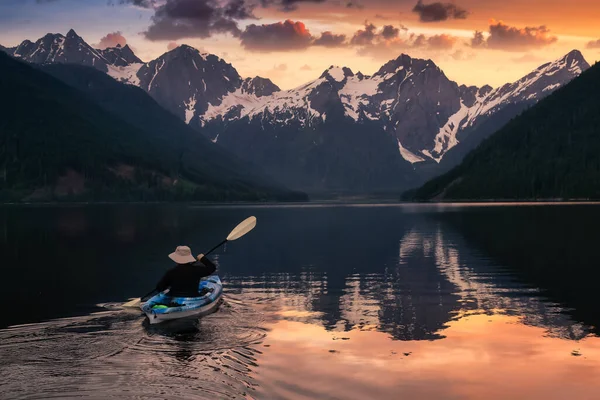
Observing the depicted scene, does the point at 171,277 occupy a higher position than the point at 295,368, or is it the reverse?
the point at 171,277

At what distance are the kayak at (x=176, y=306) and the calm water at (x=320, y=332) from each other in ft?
2.84

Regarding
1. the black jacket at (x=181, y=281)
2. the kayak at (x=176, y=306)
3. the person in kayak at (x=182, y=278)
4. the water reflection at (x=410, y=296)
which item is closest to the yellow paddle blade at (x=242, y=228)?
the water reflection at (x=410, y=296)

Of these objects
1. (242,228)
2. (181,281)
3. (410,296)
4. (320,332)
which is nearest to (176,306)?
(181,281)

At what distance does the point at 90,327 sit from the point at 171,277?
5.46 meters

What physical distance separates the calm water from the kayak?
34.1 inches

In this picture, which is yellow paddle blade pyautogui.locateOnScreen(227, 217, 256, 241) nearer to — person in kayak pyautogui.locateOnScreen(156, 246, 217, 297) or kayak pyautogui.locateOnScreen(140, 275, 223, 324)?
kayak pyautogui.locateOnScreen(140, 275, 223, 324)

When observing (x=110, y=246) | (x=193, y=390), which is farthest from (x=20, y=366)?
(x=110, y=246)

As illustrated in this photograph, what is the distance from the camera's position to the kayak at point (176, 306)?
140ft

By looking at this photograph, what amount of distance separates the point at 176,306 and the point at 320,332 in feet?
27.6

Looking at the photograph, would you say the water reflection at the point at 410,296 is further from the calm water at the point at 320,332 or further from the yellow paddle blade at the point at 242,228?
the yellow paddle blade at the point at 242,228

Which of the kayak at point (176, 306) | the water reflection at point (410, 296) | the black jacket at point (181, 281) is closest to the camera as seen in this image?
the kayak at point (176, 306)

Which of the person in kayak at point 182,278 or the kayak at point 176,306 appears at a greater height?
the person in kayak at point 182,278

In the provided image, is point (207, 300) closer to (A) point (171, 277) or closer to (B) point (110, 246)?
(A) point (171, 277)

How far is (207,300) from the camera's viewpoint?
46125 millimetres
